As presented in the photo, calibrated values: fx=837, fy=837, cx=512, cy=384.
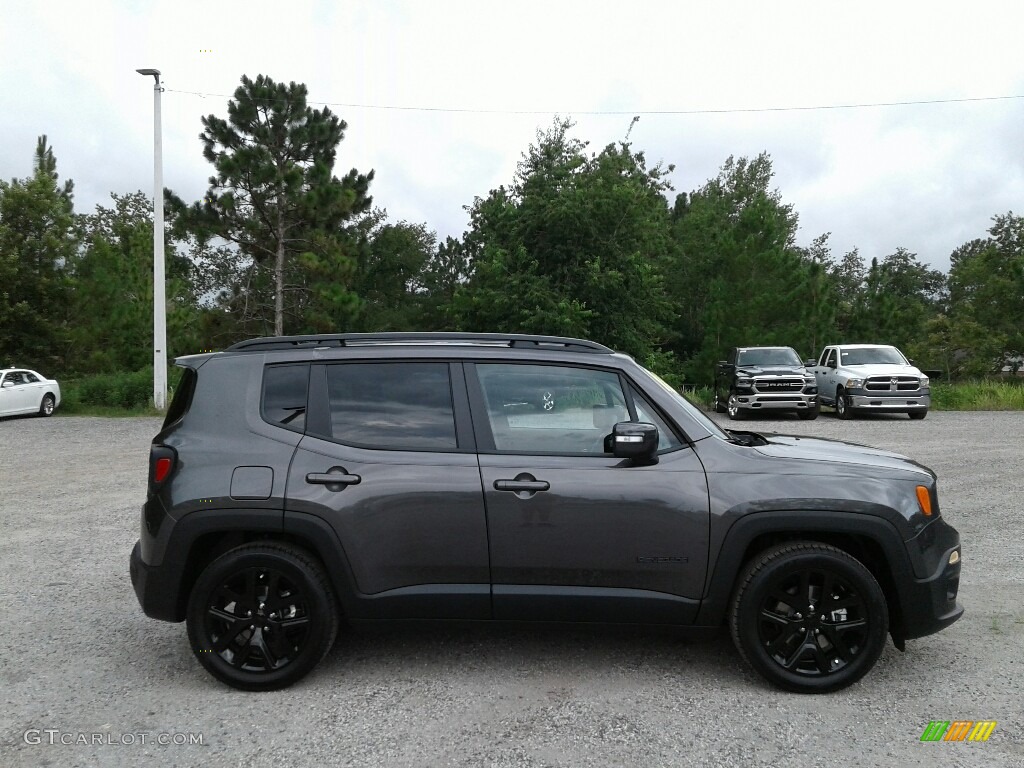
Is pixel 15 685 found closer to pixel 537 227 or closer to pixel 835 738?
pixel 835 738

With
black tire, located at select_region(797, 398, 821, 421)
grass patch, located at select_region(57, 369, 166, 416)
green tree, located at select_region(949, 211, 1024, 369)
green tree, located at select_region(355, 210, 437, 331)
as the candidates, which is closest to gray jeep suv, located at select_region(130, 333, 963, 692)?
black tire, located at select_region(797, 398, 821, 421)

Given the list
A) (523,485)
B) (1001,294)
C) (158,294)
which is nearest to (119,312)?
(158,294)

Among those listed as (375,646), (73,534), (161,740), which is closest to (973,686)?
(375,646)

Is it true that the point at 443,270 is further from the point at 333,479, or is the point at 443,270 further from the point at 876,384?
the point at 333,479

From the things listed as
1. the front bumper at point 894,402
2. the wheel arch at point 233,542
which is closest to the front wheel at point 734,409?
the front bumper at point 894,402

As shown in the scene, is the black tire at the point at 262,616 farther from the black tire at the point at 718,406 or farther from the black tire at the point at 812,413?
the black tire at the point at 718,406

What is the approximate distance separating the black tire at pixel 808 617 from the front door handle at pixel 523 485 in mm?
1049

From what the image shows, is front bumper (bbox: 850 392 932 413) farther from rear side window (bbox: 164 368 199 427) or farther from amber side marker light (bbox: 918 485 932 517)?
rear side window (bbox: 164 368 199 427)

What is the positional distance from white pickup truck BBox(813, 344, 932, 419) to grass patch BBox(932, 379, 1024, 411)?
10.9ft

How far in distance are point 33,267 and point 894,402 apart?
27069 mm

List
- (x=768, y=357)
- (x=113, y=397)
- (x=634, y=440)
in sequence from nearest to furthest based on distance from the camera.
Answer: (x=634, y=440) < (x=768, y=357) < (x=113, y=397)

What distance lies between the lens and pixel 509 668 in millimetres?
4297

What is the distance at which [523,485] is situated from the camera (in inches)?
154

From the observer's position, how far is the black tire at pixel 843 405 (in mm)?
20312
